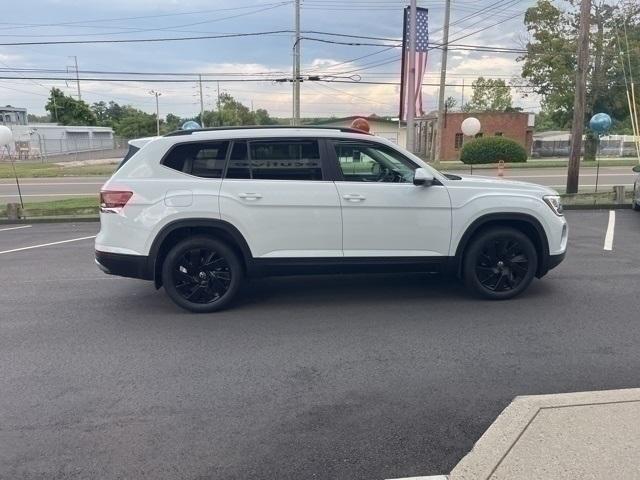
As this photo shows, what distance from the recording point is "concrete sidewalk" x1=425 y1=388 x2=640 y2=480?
270 cm

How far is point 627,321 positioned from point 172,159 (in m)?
4.74

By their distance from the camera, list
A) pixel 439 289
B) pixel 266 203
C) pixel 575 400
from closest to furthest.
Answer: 1. pixel 575 400
2. pixel 266 203
3. pixel 439 289

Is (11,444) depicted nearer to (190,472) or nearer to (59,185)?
(190,472)

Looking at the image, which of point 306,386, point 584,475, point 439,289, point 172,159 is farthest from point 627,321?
point 172,159

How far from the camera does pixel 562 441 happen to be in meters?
2.94

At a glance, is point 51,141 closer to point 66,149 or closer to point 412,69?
point 66,149

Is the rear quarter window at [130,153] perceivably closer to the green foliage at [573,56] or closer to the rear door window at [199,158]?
the rear door window at [199,158]

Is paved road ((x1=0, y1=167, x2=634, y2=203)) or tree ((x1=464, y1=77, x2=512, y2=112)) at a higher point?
tree ((x1=464, y1=77, x2=512, y2=112))

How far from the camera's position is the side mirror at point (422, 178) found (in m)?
5.21

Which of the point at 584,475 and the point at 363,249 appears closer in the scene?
the point at 584,475

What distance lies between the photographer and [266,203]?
5.19m

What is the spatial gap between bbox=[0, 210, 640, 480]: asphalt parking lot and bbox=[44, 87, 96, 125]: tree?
73.5m

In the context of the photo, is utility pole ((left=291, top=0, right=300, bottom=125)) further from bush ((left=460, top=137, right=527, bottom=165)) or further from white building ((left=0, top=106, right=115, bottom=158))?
white building ((left=0, top=106, right=115, bottom=158))

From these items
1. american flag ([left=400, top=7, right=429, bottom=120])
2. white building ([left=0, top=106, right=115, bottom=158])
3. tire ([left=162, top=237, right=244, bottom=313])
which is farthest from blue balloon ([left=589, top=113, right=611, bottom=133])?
white building ([left=0, top=106, right=115, bottom=158])
